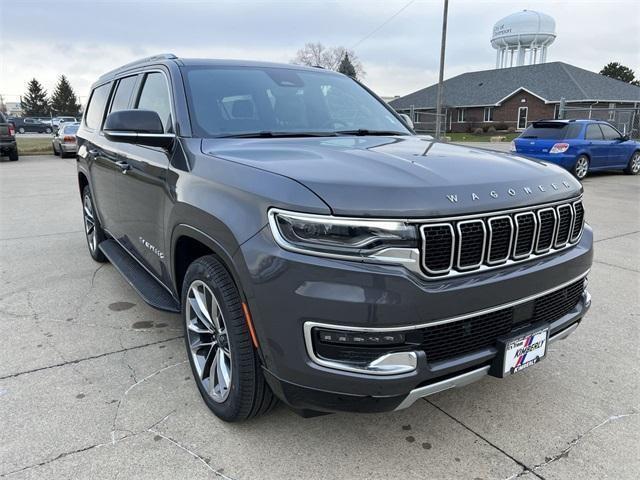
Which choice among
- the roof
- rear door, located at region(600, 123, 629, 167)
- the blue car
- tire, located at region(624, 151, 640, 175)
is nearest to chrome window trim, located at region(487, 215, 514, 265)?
the roof

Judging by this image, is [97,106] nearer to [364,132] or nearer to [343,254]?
[364,132]

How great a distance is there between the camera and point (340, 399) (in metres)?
2.07

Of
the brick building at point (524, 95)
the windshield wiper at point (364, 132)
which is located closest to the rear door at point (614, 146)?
the windshield wiper at point (364, 132)

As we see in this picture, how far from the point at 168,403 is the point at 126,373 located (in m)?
0.52

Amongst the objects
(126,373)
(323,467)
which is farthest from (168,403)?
(323,467)

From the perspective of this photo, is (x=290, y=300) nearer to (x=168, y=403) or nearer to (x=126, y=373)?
(x=168, y=403)

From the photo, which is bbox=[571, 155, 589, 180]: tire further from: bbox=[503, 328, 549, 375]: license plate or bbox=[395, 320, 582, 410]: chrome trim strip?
bbox=[395, 320, 582, 410]: chrome trim strip

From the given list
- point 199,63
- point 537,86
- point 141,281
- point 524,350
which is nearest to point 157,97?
point 199,63

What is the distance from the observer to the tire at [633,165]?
1511 centimetres

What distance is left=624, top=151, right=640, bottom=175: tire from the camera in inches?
595

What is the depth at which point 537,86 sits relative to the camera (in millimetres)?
46938

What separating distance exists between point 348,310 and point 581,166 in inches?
530

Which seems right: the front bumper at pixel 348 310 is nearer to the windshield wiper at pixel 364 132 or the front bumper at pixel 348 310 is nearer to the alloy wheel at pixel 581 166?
the windshield wiper at pixel 364 132

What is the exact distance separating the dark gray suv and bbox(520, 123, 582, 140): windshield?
11.4 meters
